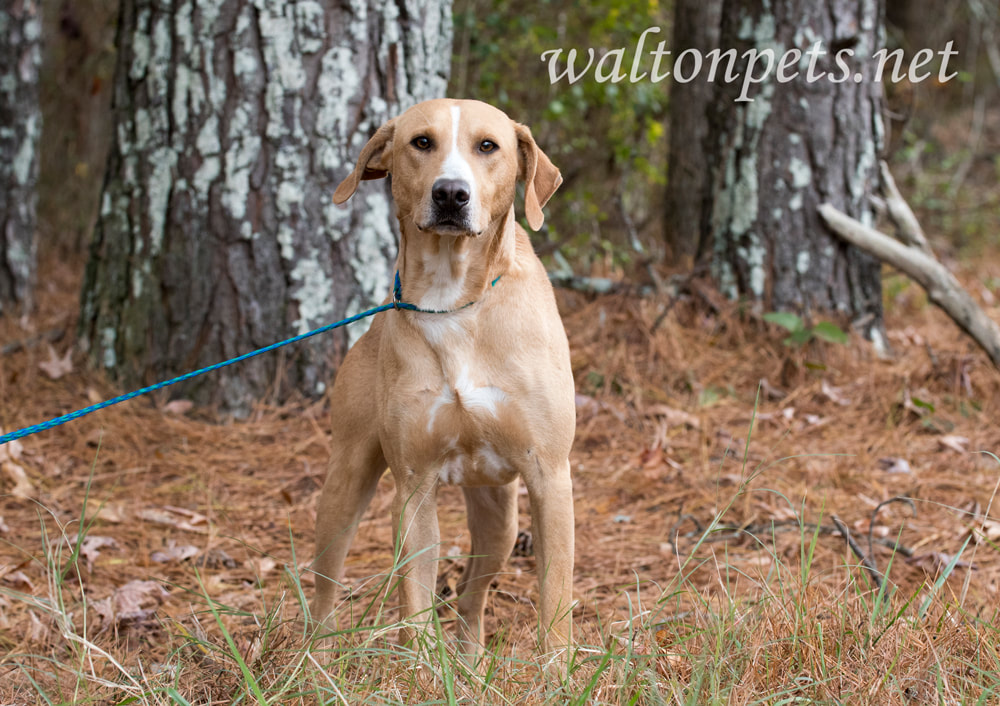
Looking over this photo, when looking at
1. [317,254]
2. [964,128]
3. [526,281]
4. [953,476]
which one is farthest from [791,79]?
[964,128]

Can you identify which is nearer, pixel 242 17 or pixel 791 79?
pixel 242 17

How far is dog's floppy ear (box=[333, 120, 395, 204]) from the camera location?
8.90 feet

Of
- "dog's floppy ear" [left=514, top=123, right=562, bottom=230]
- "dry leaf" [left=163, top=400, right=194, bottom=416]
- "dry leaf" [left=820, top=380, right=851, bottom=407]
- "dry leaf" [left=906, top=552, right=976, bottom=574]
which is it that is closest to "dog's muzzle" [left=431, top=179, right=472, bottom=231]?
"dog's floppy ear" [left=514, top=123, right=562, bottom=230]

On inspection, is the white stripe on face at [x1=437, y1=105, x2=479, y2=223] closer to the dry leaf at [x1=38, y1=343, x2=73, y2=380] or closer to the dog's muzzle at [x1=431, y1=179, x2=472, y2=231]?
the dog's muzzle at [x1=431, y1=179, x2=472, y2=231]

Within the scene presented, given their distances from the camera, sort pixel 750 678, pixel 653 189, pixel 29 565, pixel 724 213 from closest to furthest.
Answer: pixel 750 678
pixel 29 565
pixel 724 213
pixel 653 189

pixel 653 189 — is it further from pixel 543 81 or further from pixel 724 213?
pixel 724 213

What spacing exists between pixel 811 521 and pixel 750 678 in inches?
65.9

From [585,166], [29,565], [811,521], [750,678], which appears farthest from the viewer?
[585,166]

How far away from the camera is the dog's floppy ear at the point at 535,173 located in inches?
106

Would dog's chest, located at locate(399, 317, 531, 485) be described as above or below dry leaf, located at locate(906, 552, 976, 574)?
above

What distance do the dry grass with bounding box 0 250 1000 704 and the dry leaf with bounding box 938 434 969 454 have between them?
0.05 ft

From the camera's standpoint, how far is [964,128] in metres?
13.8

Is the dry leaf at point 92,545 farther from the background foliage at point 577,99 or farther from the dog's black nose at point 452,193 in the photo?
the background foliage at point 577,99

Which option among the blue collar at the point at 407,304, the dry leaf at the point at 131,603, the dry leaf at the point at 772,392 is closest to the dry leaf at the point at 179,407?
the dry leaf at the point at 131,603
